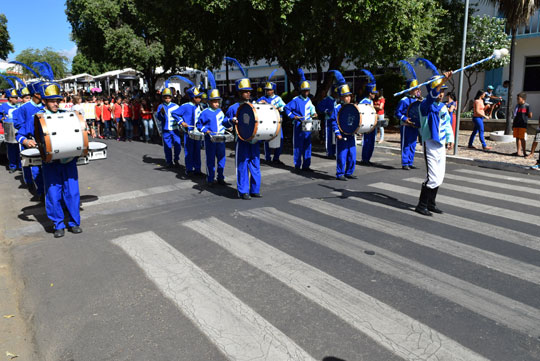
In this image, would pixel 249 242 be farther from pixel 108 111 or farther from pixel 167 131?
pixel 108 111

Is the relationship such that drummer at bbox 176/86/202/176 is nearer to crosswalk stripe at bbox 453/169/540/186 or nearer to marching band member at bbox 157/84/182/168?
marching band member at bbox 157/84/182/168

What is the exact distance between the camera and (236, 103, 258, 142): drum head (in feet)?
24.9

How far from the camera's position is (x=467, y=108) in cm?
2208

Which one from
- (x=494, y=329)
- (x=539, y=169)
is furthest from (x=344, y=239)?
(x=539, y=169)

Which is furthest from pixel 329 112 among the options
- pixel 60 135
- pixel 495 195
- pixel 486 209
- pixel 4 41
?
pixel 4 41

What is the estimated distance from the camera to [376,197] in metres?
8.04

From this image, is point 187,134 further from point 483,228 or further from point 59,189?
point 483,228

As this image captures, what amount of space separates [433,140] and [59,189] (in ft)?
18.6

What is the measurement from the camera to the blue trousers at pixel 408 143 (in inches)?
426

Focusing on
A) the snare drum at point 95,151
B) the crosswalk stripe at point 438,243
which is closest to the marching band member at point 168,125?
the snare drum at point 95,151

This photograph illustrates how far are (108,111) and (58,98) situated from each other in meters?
13.9

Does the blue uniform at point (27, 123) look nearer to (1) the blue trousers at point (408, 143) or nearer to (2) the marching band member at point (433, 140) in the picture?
(2) the marching band member at point (433, 140)

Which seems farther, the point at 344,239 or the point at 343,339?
the point at 344,239

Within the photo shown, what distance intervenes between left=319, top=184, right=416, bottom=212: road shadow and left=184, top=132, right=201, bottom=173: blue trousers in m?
3.25
